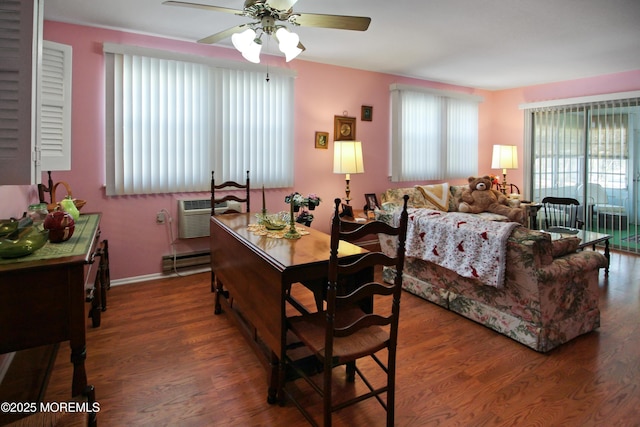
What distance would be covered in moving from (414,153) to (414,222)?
268 centimetres

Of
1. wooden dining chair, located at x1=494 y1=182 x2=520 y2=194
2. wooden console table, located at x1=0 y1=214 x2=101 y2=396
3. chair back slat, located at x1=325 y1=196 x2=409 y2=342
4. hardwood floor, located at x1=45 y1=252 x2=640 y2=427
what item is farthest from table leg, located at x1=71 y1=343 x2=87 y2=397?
wooden dining chair, located at x1=494 y1=182 x2=520 y2=194

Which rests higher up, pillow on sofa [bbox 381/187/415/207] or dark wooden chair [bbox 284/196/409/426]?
pillow on sofa [bbox 381/187/415/207]

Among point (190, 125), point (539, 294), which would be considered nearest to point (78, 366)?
point (539, 294)

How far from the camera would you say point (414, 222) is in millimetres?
3215

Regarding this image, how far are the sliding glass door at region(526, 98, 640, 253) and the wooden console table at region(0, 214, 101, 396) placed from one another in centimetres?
627

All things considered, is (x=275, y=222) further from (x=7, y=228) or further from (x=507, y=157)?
(x=507, y=157)

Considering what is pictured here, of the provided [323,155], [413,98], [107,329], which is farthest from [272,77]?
[107,329]

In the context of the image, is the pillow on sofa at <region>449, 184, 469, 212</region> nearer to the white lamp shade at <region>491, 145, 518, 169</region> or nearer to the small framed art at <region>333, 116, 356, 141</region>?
the white lamp shade at <region>491, 145, 518, 169</region>

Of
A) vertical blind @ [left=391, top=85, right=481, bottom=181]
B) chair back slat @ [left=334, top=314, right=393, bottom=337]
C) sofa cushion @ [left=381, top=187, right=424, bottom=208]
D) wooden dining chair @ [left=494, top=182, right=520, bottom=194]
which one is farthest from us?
wooden dining chair @ [left=494, top=182, right=520, bottom=194]

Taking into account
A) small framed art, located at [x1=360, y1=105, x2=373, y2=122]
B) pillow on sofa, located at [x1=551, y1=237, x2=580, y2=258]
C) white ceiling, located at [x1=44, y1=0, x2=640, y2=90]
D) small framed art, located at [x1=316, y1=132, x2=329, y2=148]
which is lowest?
pillow on sofa, located at [x1=551, y1=237, x2=580, y2=258]

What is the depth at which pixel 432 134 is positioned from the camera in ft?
19.1

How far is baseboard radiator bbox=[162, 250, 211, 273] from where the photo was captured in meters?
3.95

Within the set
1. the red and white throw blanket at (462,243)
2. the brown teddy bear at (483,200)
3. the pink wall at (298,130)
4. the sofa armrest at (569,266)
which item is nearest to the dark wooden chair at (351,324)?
the red and white throw blanket at (462,243)

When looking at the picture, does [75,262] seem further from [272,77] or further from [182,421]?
[272,77]
